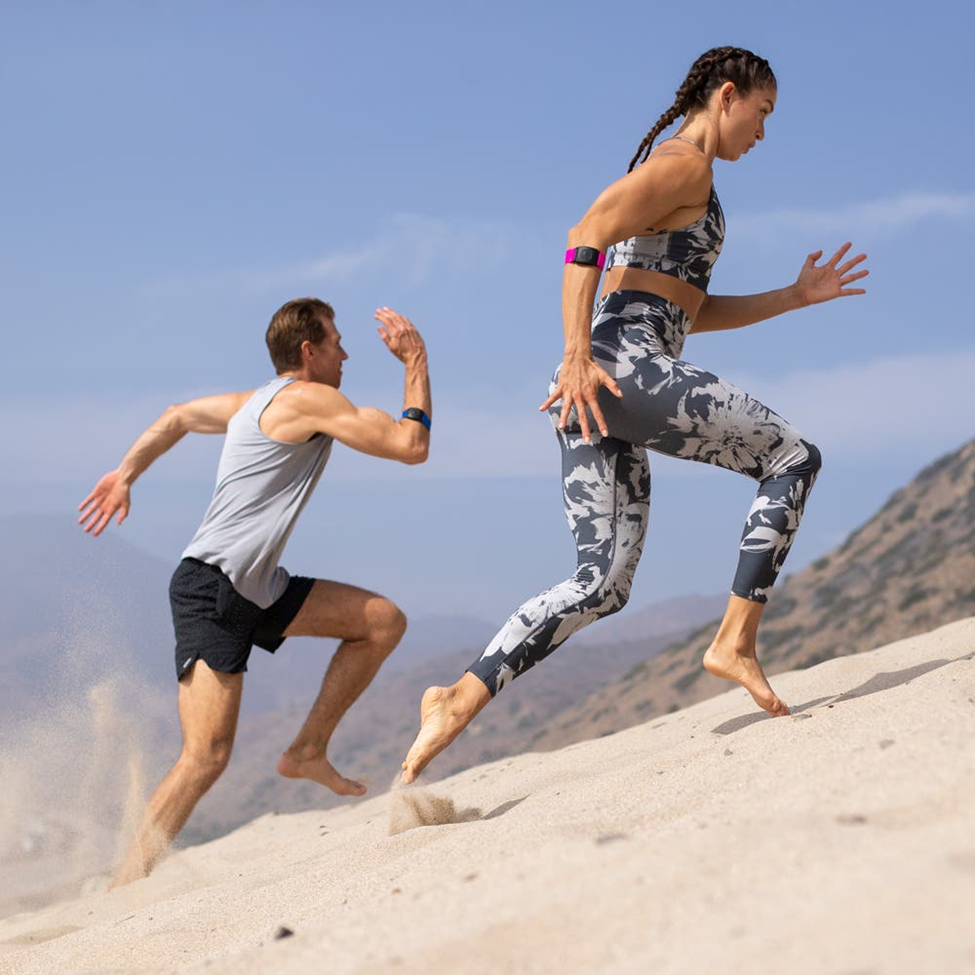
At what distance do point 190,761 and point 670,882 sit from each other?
9.08ft

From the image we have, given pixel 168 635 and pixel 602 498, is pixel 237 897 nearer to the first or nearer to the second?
pixel 168 635

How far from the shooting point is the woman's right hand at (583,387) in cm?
392

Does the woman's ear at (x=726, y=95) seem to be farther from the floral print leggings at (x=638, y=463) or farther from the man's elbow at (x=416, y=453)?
the man's elbow at (x=416, y=453)

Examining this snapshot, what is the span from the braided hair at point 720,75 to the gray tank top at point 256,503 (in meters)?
1.82

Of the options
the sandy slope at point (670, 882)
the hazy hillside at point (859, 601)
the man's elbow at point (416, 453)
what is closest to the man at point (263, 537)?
the man's elbow at point (416, 453)

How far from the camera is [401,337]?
4500 mm

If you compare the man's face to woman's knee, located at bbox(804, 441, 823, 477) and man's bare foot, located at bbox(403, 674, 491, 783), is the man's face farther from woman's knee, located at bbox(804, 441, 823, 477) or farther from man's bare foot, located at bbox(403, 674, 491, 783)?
woman's knee, located at bbox(804, 441, 823, 477)

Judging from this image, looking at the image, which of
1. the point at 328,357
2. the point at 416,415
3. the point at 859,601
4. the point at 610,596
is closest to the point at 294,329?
the point at 328,357

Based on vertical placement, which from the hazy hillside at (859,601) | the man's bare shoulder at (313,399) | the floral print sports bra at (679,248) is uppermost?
the floral print sports bra at (679,248)

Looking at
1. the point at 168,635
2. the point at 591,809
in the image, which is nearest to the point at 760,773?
the point at 591,809

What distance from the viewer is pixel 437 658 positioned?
234 feet

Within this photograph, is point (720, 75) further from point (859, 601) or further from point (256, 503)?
point (859, 601)

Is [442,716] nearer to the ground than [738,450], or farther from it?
nearer to the ground

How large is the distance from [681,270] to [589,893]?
8.68ft
